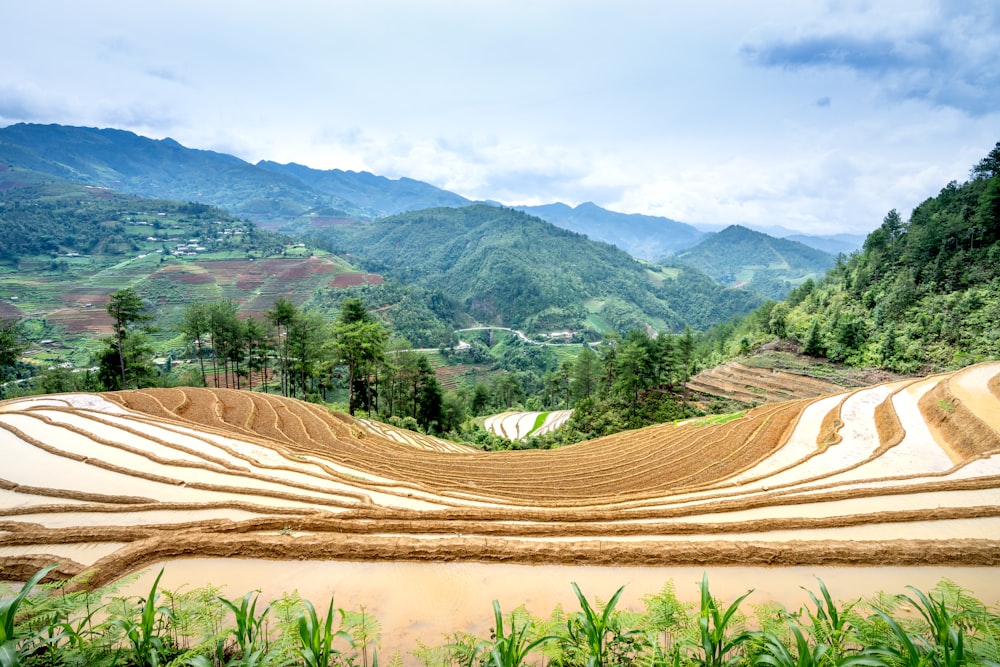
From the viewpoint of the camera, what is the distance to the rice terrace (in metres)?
6.23

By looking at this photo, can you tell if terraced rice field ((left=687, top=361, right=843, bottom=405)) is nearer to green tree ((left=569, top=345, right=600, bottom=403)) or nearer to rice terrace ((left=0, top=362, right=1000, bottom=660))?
green tree ((left=569, top=345, right=600, bottom=403))

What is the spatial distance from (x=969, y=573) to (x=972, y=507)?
294 cm

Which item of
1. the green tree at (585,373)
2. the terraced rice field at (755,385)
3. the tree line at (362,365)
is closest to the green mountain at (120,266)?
the tree line at (362,365)

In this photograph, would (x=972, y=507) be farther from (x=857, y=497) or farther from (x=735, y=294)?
(x=735, y=294)

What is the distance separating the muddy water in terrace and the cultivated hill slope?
0.66ft

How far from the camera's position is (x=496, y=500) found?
11680 millimetres

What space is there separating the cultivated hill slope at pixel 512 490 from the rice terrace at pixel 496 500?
0.17ft

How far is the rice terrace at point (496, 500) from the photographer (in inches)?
245

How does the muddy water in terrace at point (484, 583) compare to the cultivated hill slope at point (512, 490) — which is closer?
the muddy water in terrace at point (484, 583)

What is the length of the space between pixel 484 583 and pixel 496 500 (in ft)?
19.0

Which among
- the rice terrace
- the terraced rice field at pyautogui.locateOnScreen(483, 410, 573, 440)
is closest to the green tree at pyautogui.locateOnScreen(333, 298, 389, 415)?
the rice terrace

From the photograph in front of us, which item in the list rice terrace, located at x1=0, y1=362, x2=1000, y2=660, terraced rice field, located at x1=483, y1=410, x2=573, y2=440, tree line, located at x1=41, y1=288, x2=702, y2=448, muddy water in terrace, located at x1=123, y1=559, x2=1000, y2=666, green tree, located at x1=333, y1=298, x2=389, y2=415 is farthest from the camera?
terraced rice field, located at x1=483, y1=410, x2=573, y2=440

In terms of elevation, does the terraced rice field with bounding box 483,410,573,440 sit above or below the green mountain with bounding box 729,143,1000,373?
below

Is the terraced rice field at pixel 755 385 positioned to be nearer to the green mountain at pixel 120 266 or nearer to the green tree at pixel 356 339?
the green tree at pixel 356 339
